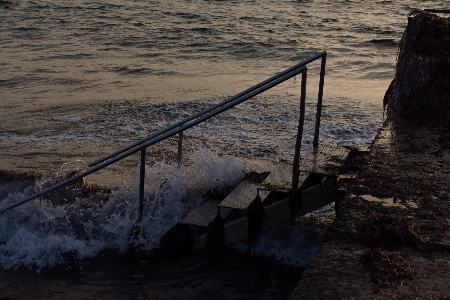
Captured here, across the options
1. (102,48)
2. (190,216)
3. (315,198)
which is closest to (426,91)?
(315,198)

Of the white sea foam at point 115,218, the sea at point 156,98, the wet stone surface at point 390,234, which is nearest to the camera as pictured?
the wet stone surface at point 390,234

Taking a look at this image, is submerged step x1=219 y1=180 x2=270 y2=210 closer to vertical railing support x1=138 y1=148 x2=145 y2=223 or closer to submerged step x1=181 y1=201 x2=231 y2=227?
submerged step x1=181 y1=201 x2=231 y2=227

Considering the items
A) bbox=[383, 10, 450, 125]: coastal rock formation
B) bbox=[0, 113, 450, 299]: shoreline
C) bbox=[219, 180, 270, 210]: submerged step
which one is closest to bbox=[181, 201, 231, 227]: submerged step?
bbox=[219, 180, 270, 210]: submerged step

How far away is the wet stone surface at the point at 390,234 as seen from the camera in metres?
3.61

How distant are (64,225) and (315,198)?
8.54 feet

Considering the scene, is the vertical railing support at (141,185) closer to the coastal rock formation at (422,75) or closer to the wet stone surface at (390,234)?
the wet stone surface at (390,234)

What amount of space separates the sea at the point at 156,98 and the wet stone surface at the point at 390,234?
101cm

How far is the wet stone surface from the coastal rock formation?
3.84 feet

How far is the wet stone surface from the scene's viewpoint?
11.8ft

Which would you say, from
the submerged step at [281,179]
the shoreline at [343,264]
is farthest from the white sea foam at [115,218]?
the submerged step at [281,179]

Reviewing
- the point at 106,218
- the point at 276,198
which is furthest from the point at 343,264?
the point at 106,218

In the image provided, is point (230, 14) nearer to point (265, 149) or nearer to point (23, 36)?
point (23, 36)

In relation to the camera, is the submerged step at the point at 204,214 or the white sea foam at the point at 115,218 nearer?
the submerged step at the point at 204,214

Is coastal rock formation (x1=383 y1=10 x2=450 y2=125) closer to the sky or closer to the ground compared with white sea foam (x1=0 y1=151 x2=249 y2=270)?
closer to the sky
